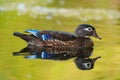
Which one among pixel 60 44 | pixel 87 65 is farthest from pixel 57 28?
pixel 87 65

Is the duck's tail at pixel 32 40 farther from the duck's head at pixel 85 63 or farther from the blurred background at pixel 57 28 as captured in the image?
the duck's head at pixel 85 63

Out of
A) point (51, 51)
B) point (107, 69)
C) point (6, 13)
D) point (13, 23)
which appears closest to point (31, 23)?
point (13, 23)

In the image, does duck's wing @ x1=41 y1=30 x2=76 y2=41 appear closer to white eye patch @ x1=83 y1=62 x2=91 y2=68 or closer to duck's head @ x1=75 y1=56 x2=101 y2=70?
duck's head @ x1=75 y1=56 x2=101 y2=70

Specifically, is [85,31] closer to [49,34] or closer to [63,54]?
[49,34]

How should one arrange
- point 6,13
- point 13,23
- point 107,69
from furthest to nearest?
point 6,13
point 13,23
point 107,69

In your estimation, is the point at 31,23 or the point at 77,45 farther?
the point at 31,23

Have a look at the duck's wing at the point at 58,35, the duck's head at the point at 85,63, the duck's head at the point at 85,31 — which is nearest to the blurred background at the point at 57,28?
the duck's head at the point at 85,63

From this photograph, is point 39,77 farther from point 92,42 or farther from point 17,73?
point 92,42
